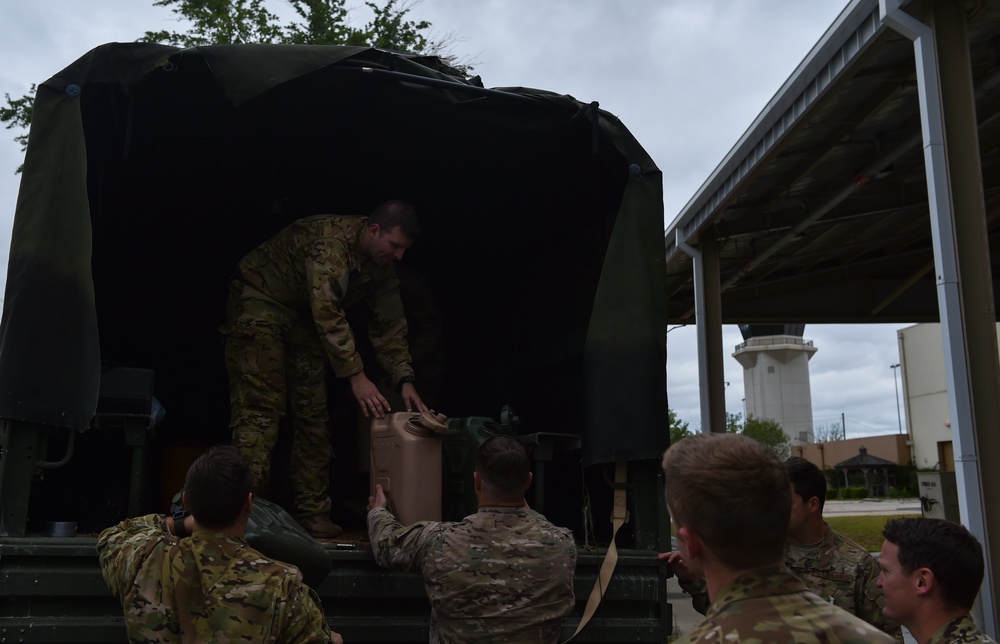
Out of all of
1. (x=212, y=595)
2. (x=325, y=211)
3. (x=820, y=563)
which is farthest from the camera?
(x=325, y=211)

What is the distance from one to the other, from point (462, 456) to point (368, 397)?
482 mm

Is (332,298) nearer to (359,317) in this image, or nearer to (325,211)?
(359,317)

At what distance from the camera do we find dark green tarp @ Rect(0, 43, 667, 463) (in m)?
2.93

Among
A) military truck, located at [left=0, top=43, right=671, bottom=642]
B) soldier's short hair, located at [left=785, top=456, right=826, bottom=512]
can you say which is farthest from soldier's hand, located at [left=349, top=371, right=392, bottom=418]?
soldier's short hair, located at [left=785, top=456, right=826, bottom=512]

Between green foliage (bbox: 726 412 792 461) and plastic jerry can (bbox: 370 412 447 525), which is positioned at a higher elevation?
green foliage (bbox: 726 412 792 461)

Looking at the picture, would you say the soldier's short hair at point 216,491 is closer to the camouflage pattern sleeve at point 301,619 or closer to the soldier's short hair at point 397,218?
the camouflage pattern sleeve at point 301,619

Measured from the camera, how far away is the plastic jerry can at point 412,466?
3.36 meters

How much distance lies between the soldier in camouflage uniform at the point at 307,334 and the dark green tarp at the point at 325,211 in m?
0.59

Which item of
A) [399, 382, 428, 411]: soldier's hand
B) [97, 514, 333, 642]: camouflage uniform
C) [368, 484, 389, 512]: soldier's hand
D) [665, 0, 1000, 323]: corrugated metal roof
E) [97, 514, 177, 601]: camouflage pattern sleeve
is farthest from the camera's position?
[665, 0, 1000, 323]: corrugated metal roof

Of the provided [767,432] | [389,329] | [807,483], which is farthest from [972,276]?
[767,432]

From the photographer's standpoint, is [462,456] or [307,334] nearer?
[462,456]

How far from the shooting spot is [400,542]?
272cm

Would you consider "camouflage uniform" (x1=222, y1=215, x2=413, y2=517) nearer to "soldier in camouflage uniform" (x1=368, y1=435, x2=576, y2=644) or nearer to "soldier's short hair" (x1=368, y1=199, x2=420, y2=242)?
"soldier's short hair" (x1=368, y1=199, x2=420, y2=242)

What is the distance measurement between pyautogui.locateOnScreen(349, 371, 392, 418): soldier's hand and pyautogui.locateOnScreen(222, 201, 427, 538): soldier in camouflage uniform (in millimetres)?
13
